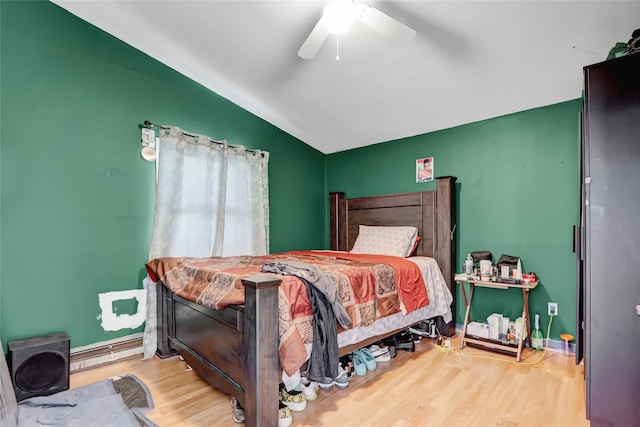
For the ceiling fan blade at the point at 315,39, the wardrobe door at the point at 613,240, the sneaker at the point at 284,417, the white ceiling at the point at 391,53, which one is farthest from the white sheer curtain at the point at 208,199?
the wardrobe door at the point at 613,240

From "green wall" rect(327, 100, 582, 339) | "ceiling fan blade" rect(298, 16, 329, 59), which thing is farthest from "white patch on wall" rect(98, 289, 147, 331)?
"green wall" rect(327, 100, 582, 339)

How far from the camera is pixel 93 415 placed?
72.0 inches

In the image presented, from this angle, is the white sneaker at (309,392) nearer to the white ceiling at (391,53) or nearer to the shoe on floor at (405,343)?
the shoe on floor at (405,343)

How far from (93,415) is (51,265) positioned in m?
1.23

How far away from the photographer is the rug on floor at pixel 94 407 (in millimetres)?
1767

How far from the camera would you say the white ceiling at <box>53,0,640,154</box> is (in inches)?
78.6

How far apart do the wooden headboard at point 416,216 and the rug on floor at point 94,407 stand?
8.85 feet

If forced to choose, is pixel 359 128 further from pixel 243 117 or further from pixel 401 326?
pixel 401 326

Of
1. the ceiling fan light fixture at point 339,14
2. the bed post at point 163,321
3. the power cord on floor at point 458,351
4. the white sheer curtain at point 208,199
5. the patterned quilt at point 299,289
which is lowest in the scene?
the power cord on floor at point 458,351

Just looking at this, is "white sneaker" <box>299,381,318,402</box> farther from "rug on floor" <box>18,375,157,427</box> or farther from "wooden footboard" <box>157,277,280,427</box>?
"rug on floor" <box>18,375,157,427</box>

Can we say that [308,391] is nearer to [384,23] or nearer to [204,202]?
[204,202]

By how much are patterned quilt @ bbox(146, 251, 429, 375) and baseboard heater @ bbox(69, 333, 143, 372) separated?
620 millimetres

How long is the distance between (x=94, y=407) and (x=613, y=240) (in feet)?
9.69

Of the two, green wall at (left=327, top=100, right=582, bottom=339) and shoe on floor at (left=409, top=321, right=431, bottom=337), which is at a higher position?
green wall at (left=327, top=100, right=582, bottom=339)
